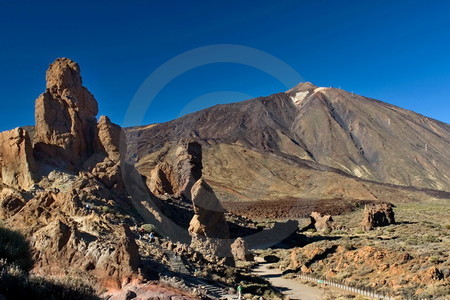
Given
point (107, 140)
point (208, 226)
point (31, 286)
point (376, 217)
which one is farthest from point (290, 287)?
point (376, 217)

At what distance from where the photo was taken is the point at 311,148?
14975cm

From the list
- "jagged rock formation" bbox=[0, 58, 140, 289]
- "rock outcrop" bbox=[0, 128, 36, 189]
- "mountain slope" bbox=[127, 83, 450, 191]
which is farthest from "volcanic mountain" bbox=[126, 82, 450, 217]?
"rock outcrop" bbox=[0, 128, 36, 189]

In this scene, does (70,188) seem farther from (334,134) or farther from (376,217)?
(334,134)

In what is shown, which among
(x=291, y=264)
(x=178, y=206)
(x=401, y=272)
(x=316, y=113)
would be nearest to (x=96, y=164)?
(x=178, y=206)

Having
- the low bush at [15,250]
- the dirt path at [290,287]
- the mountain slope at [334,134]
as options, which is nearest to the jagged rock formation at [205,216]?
the dirt path at [290,287]

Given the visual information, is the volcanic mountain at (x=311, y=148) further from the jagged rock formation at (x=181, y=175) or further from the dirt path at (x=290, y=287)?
the dirt path at (x=290, y=287)

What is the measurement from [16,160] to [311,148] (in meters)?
137

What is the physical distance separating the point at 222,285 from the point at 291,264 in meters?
Answer: 10.3

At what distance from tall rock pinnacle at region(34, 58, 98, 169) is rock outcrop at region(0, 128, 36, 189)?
2.07m

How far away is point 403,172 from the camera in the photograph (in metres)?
129

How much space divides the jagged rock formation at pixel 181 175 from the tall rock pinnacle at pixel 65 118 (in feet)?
44.8

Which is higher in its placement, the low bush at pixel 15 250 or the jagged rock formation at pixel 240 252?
the low bush at pixel 15 250

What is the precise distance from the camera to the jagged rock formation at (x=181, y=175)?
41062 mm

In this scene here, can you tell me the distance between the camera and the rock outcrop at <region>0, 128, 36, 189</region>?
20.2m
